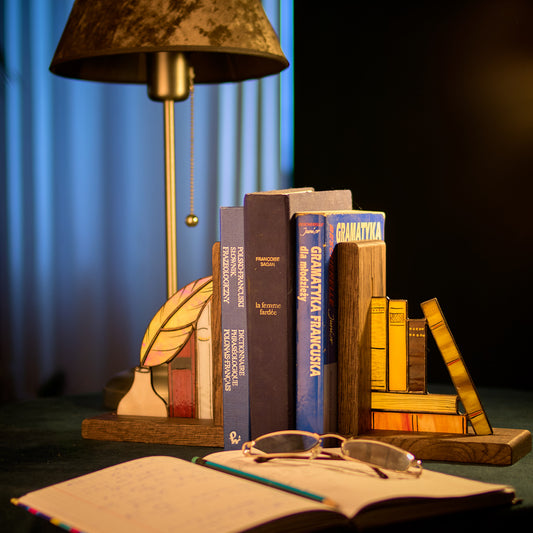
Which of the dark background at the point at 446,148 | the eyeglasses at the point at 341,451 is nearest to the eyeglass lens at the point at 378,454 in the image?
the eyeglasses at the point at 341,451

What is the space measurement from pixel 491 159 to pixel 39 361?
1240mm

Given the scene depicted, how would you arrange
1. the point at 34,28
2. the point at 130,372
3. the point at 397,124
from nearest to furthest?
the point at 130,372, the point at 397,124, the point at 34,28

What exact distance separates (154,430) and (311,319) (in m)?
0.29

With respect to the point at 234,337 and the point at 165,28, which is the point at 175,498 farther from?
the point at 165,28

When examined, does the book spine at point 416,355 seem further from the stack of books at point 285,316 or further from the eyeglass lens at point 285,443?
the eyeglass lens at point 285,443

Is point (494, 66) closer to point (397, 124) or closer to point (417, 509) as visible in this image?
point (397, 124)

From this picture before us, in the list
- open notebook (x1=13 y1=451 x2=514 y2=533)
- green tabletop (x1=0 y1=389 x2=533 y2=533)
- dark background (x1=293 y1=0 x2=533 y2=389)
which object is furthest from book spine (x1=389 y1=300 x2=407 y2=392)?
dark background (x1=293 y1=0 x2=533 y2=389)

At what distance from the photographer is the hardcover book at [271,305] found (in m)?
0.94

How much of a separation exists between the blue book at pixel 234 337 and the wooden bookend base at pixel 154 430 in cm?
4

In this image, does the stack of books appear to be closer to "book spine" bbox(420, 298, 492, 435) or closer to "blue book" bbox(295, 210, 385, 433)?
"blue book" bbox(295, 210, 385, 433)

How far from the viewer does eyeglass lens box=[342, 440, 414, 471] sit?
2.53 ft

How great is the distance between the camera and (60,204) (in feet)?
6.36

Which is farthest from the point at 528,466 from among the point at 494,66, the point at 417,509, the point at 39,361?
the point at 39,361

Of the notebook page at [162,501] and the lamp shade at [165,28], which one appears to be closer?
the notebook page at [162,501]
